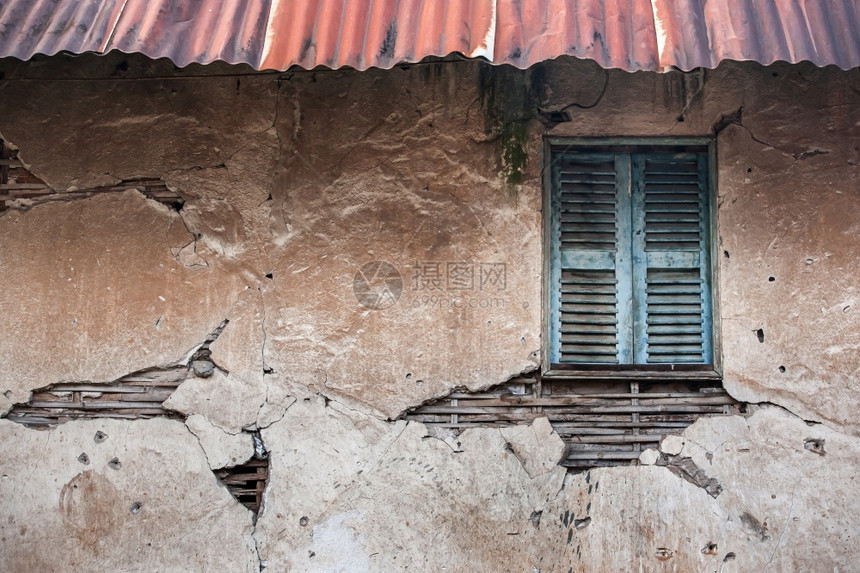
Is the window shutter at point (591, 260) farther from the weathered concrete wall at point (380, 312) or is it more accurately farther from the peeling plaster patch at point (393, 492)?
the peeling plaster patch at point (393, 492)

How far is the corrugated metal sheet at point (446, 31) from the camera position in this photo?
2613 mm

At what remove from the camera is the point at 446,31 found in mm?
2629

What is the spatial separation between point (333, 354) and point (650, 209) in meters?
1.47

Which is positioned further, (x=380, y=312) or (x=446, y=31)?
(x=380, y=312)

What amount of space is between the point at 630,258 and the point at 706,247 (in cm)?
32

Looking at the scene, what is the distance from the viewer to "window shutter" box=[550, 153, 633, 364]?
11.0 feet

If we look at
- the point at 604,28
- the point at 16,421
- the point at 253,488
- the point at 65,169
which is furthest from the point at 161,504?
the point at 604,28

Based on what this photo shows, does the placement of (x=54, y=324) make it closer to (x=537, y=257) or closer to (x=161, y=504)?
(x=161, y=504)

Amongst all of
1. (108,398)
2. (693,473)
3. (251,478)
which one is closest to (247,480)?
(251,478)

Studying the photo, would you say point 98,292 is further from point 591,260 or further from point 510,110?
point 591,260

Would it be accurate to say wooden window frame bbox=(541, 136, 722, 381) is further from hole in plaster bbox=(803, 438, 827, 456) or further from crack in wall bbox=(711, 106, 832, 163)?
hole in plaster bbox=(803, 438, 827, 456)

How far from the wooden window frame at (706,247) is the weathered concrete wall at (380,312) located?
0.06 m

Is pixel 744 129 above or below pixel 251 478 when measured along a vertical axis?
above

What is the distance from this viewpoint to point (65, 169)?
3373 millimetres
